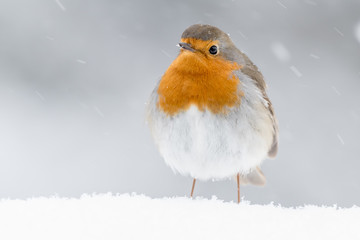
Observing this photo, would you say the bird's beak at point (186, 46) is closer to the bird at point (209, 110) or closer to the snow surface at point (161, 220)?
the bird at point (209, 110)

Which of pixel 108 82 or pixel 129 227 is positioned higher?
pixel 108 82

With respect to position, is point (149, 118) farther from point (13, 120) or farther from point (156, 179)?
point (13, 120)

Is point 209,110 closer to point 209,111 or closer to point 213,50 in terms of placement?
point 209,111

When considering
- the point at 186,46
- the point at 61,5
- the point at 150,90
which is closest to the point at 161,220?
the point at 186,46

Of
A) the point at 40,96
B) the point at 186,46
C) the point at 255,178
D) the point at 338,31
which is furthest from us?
the point at 40,96

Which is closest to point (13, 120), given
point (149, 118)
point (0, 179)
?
point (0, 179)

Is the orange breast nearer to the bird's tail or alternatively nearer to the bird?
the bird

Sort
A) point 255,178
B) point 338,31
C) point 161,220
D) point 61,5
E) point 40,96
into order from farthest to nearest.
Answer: point 61,5
point 40,96
point 338,31
point 255,178
point 161,220
